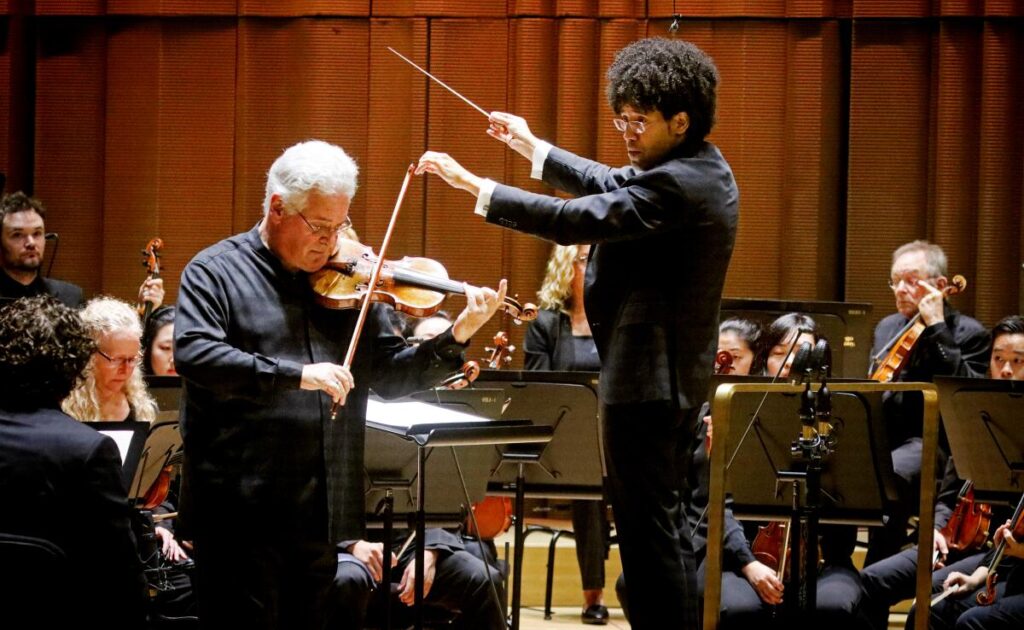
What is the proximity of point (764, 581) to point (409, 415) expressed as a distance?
54.3 inches

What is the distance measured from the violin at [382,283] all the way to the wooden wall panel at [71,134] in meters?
4.00

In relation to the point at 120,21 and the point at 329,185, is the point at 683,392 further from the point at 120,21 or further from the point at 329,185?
the point at 120,21

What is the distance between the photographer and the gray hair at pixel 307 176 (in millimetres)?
2436

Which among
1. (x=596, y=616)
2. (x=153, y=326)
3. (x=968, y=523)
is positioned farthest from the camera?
(x=596, y=616)

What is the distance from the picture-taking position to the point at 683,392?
100.0 inches

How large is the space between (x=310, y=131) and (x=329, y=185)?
379 centimetres

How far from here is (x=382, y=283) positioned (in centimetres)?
260

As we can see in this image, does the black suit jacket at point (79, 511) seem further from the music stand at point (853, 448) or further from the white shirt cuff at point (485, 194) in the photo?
the music stand at point (853, 448)

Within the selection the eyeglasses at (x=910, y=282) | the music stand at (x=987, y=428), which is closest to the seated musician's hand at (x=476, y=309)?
the music stand at (x=987, y=428)

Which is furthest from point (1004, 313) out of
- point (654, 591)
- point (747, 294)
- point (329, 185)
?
point (329, 185)

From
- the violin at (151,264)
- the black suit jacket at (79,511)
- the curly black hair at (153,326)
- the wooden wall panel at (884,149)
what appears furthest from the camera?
the wooden wall panel at (884,149)

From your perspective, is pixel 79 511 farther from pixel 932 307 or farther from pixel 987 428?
pixel 932 307

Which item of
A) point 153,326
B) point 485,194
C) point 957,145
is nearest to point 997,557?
point 485,194

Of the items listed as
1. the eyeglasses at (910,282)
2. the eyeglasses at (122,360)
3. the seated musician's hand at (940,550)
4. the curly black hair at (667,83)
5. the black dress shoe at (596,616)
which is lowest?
the black dress shoe at (596,616)
